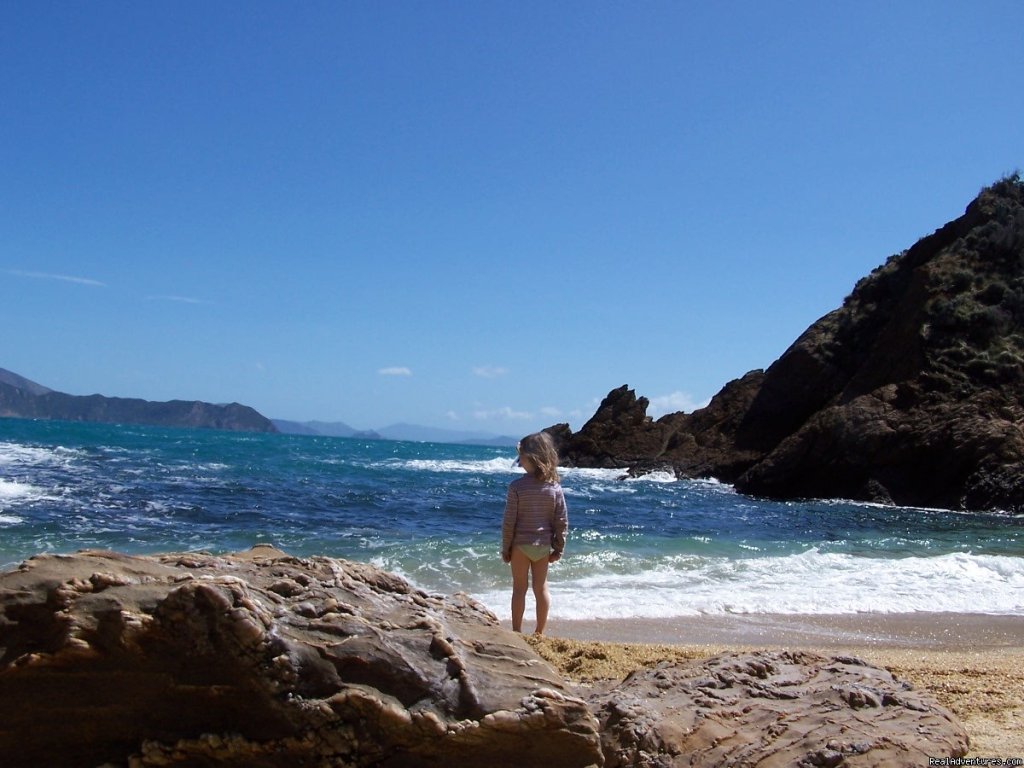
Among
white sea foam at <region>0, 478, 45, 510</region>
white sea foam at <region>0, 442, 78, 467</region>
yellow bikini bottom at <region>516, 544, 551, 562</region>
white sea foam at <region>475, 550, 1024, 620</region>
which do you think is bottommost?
white sea foam at <region>0, 478, 45, 510</region>

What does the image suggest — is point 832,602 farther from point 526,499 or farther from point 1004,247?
point 1004,247

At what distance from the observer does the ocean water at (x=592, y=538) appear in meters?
9.21

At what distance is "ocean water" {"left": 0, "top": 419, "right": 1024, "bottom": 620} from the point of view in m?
9.21

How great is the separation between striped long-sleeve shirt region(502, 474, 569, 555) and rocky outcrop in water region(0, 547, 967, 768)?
111 inches

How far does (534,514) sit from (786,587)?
5017mm

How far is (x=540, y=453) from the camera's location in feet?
18.9

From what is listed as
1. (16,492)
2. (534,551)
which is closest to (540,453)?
(534,551)

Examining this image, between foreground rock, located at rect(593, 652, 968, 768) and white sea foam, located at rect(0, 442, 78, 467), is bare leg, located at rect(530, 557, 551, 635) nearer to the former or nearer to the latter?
foreground rock, located at rect(593, 652, 968, 768)

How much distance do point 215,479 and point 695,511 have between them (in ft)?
41.2

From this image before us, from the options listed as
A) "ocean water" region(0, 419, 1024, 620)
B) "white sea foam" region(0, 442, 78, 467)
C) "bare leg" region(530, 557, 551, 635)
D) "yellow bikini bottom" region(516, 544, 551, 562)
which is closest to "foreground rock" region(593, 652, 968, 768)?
"yellow bikini bottom" region(516, 544, 551, 562)

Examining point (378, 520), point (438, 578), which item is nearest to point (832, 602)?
point (438, 578)

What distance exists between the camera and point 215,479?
23.1 m

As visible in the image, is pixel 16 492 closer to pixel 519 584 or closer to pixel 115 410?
pixel 519 584

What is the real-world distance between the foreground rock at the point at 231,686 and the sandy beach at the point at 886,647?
5.76 ft
